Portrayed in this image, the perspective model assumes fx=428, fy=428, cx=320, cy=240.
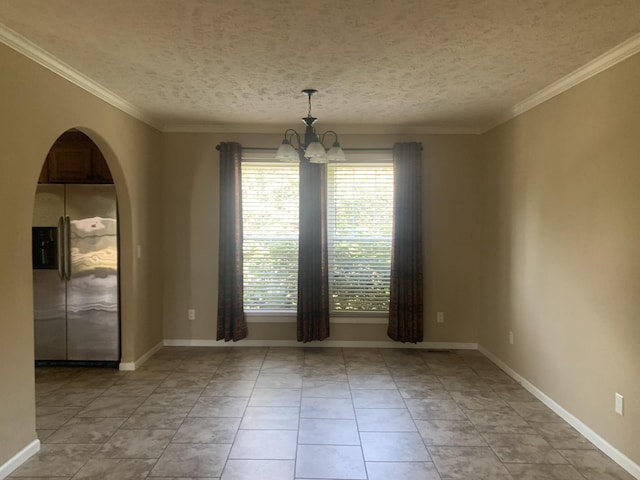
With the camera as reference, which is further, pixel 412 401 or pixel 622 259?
pixel 412 401

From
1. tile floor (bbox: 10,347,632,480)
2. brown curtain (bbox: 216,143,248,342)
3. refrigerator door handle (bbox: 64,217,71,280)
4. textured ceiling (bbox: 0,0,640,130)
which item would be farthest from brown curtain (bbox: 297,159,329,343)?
refrigerator door handle (bbox: 64,217,71,280)

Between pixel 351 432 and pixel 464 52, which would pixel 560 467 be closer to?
pixel 351 432

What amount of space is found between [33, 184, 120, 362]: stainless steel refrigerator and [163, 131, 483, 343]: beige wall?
854mm

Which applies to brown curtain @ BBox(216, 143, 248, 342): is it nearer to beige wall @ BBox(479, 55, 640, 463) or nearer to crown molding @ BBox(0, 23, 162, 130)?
crown molding @ BBox(0, 23, 162, 130)

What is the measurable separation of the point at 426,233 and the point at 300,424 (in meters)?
2.74

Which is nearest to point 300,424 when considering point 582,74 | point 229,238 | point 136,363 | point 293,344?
point 293,344

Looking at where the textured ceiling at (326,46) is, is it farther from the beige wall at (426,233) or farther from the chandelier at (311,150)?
the beige wall at (426,233)

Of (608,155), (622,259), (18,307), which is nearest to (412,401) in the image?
(622,259)

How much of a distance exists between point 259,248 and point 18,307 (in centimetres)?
275

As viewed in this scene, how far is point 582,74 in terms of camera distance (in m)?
3.00

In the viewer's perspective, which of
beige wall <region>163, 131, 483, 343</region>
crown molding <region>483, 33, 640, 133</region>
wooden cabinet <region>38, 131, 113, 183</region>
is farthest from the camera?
beige wall <region>163, 131, 483, 343</region>

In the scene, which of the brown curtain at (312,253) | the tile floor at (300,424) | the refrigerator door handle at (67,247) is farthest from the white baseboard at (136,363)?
the brown curtain at (312,253)

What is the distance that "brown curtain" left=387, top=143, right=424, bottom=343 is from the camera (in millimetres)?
4875

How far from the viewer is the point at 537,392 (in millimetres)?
3656
